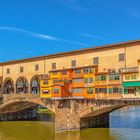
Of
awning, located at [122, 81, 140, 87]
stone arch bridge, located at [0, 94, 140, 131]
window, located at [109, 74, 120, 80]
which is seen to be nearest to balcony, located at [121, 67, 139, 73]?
window, located at [109, 74, 120, 80]

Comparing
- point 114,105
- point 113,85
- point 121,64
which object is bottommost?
point 114,105

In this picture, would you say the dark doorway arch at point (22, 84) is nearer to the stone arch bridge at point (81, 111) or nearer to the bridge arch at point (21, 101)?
the bridge arch at point (21, 101)

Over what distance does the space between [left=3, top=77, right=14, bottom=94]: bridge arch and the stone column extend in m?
24.8

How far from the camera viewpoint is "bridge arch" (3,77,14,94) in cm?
8228

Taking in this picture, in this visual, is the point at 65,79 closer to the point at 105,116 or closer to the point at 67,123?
the point at 67,123

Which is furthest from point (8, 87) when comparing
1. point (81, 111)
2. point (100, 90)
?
point (100, 90)

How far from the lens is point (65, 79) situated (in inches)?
2490

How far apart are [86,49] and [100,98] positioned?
1103 cm

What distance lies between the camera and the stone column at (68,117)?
60.4 metres

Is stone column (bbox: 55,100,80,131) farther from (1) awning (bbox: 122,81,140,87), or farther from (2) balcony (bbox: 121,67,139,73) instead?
(2) balcony (bbox: 121,67,139,73)

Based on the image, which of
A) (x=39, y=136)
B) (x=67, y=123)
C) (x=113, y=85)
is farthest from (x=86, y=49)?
(x=39, y=136)

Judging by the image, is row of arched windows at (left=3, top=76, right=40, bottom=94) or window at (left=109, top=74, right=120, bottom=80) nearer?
window at (left=109, top=74, right=120, bottom=80)

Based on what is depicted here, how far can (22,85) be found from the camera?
263 ft

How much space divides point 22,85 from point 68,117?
78.2 feet
